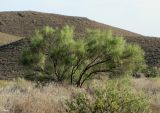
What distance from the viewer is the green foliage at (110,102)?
1264 centimetres

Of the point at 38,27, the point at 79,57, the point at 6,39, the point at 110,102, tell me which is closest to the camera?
the point at 110,102

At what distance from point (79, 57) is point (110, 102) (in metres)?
19.2

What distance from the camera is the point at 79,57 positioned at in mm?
31719

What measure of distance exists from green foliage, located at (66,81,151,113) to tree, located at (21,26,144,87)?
58.6 feet

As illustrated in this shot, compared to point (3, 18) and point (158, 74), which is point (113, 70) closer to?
point (158, 74)

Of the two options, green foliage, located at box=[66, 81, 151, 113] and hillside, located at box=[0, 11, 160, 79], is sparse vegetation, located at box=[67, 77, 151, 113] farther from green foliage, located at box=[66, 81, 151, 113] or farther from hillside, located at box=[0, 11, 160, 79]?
hillside, located at box=[0, 11, 160, 79]

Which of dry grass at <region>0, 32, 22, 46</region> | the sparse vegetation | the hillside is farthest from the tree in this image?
dry grass at <region>0, 32, 22, 46</region>

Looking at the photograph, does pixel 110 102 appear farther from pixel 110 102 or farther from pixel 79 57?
pixel 79 57

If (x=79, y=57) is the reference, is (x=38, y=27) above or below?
below

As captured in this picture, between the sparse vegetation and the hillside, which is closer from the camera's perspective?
the sparse vegetation

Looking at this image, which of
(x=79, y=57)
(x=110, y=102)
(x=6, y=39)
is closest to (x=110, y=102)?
(x=110, y=102)

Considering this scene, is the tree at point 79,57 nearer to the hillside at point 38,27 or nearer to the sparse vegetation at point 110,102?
the sparse vegetation at point 110,102

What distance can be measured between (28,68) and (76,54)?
126 inches

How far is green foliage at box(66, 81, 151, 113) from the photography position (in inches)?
498
